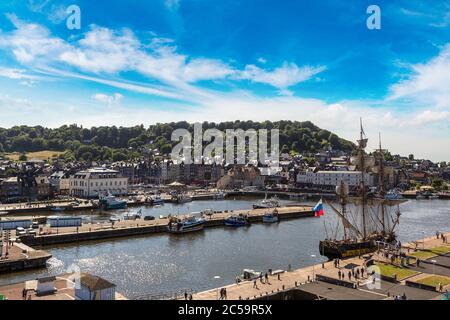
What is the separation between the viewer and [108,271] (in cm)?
3812

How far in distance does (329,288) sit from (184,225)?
105 ft

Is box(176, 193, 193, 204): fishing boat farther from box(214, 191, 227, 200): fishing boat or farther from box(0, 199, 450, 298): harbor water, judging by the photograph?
box(0, 199, 450, 298): harbor water

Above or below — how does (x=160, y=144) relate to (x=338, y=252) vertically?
above

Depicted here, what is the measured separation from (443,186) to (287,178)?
47117mm

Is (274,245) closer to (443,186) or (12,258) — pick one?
(12,258)

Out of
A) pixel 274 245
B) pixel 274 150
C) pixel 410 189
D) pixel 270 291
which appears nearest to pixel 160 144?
pixel 274 150

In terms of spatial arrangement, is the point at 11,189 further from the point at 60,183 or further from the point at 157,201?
the point at 157,201

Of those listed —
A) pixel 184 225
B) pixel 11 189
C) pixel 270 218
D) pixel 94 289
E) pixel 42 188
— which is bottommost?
pixel 270 218

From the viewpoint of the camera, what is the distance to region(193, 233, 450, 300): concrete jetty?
26.6 metres

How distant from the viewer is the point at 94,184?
100938 millimetres

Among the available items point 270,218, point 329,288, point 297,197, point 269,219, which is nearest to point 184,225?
point 269,219

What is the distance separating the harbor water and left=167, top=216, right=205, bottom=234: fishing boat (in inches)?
50.7

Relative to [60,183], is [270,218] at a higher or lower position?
lower
